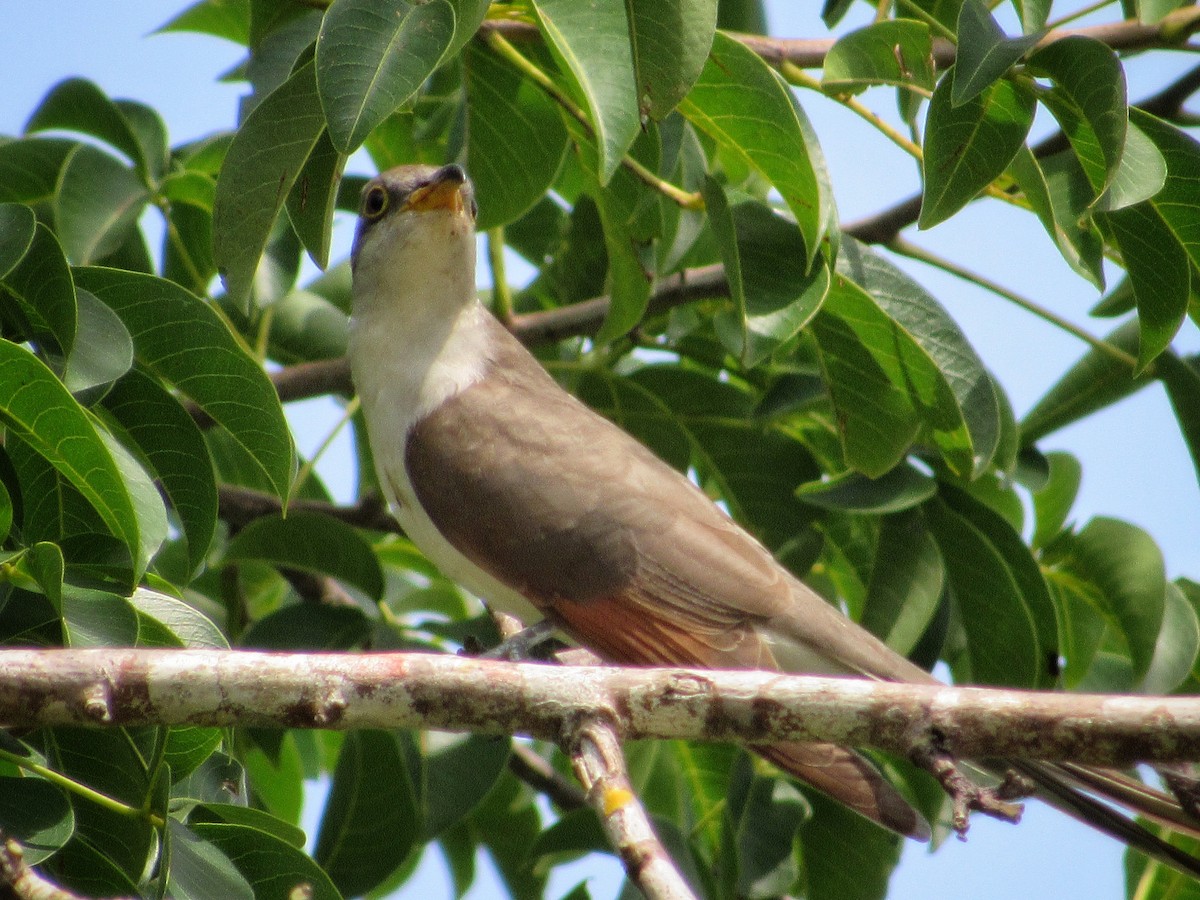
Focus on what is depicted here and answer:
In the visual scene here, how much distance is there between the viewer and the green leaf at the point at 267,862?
2730 mm

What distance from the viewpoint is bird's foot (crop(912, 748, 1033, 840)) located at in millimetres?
2279

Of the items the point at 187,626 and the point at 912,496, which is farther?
the point at 912,496

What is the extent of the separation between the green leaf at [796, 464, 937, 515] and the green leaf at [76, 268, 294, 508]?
170 centimetres

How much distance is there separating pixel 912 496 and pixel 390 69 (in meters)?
2.17

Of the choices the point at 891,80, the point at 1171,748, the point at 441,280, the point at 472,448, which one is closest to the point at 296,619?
the point at 472,448

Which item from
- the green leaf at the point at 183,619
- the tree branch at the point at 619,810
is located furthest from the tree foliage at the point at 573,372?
the tree branch at the point at 619,810

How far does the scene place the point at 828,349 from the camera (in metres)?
3.90

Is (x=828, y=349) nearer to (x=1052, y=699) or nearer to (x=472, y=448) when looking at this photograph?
(x=472, y=448)

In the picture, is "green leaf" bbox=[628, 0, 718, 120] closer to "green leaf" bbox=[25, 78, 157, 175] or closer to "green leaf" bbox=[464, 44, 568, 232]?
"green leaf" bbox=[464, 44, 568, 232]

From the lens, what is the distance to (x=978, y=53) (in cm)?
281

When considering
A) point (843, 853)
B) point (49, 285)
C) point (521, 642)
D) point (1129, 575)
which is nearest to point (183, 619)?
point (49, 285)

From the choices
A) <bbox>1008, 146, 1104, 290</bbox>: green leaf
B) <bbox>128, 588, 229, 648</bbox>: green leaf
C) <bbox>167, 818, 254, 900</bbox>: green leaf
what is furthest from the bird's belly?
<bbox>1008, 146, 1104, 290</bbox>: green leaf

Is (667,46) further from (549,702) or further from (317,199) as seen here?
(549,702)

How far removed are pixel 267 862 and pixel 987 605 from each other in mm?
2411
